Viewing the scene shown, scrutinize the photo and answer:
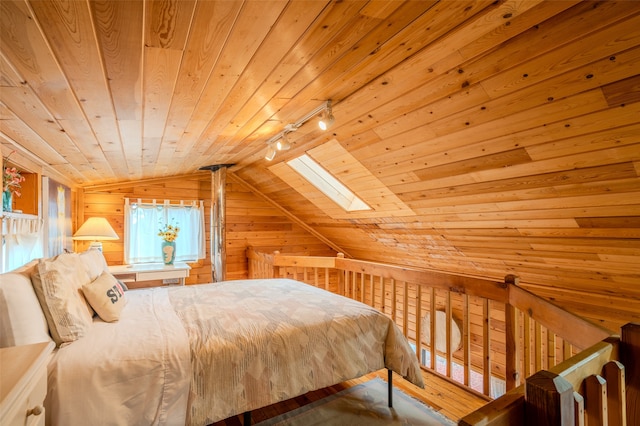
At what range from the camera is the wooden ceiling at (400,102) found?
43.4 inches

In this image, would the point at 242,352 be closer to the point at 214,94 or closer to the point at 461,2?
the point at 214,94

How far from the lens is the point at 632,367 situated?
39.6 inches

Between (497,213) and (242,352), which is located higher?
(497,213)

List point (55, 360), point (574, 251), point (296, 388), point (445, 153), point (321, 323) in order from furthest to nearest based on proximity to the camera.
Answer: point (574, 251) → point (445, 153) → point (321, 323) → point (296, 388) → point (55, 360)

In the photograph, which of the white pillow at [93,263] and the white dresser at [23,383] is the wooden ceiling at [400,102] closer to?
the white pillow at [93,263]

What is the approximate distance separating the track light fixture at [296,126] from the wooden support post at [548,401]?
1.85 meters

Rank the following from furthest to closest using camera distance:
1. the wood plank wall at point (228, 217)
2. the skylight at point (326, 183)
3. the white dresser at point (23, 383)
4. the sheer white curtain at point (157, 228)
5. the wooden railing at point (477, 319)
Result: the sheer white curtain at point (157, 228)
the wood plank wall at point (228, 217)
the skylight at point (326, 183)
the wooden railing at point (477, 319)
the white dresser at point (23, 383)

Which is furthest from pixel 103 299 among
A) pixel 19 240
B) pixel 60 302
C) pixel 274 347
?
pixel 274 347

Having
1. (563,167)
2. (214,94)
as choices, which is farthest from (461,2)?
(563,167)

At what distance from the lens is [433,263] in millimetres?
4375

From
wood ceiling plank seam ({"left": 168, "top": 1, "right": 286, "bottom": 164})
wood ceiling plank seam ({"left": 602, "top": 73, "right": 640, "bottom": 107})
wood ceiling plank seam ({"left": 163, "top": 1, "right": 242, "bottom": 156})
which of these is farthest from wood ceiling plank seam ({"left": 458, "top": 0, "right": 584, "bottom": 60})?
wood ceiling plank seam ({"left": 163, "top": 1, "right": 242, "bottom": 156})

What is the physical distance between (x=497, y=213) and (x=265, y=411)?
248 cm

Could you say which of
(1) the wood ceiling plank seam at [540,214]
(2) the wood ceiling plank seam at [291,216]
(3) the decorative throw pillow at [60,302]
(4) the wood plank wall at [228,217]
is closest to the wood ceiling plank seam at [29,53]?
(3) the decorative throw pillow at [60,302]

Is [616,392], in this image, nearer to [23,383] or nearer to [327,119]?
[23,383]
